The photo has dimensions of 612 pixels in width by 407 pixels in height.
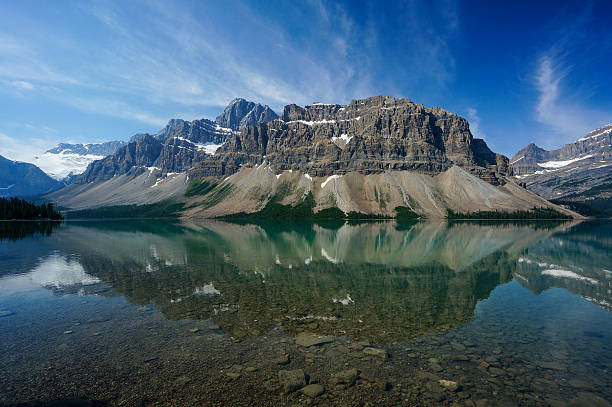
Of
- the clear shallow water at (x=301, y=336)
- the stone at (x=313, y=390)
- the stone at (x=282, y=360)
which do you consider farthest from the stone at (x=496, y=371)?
the stone at (x=282, y=360)

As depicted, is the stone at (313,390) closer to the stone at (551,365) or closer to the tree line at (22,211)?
the stone at (551,365)

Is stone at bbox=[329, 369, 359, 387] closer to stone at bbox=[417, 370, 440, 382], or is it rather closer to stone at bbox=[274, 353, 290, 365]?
stone at bbox=[274, 353, 290, 365]

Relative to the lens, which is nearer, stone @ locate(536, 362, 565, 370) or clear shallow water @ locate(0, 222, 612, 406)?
clear shallow water @ locate(0, 222, 612, 406)

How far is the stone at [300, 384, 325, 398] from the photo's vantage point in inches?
558

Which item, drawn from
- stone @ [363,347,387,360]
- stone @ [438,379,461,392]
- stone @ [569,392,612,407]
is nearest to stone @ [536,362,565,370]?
stone @ [569,392,612,407]

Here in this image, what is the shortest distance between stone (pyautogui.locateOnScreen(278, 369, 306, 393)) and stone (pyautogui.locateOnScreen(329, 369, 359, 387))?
1.55m

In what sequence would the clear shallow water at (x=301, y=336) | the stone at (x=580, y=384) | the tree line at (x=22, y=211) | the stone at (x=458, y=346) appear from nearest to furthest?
the clear shallow water at (x=301, y=336) → the stone at (x=580, y=384) → the stone at (x=458, y=346) → the tree line at (x=22, y=211)

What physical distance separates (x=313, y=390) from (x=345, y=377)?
2.12 meters

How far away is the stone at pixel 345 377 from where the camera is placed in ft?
49.8

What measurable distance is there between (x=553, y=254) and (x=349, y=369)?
71.5 meters

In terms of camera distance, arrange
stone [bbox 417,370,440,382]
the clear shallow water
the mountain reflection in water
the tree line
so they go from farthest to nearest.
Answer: the tree line < the mountain reflection in water < stone [bbox 417,370,440,382] < the clear shallow water

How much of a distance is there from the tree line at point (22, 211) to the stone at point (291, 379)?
212693mm

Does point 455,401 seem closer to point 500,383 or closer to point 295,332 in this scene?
point 500,383

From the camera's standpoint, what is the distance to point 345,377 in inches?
618
